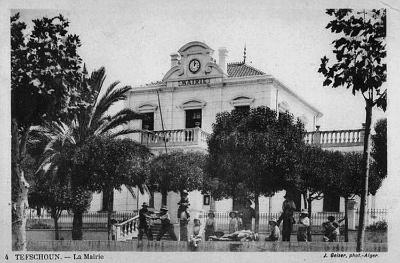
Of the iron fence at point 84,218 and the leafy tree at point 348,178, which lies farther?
the iron fence at point 84,218

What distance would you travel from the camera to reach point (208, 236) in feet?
45.3

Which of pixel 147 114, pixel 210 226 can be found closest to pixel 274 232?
pixel 210 226

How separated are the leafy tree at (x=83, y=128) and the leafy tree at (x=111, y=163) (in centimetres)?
10

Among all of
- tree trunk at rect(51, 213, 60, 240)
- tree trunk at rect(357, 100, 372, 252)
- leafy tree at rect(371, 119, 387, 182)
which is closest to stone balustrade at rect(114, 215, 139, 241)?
tree trunk at rect(51, 213, 60, 240)

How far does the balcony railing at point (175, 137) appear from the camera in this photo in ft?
47.6

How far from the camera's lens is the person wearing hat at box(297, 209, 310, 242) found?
13562 millimetres

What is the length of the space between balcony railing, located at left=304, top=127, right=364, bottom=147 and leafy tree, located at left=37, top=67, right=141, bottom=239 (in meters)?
3.14

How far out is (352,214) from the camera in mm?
13852

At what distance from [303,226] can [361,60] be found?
280 cm

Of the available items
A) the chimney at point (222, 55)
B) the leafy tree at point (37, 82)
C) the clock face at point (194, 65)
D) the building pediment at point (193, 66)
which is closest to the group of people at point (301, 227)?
the chimney at point (222, 55)

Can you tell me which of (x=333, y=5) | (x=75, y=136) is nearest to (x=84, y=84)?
(x=75, y=136)

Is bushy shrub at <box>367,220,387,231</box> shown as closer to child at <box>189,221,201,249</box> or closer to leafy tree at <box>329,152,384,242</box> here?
leafy tree at <box>329,152,384,242</box>

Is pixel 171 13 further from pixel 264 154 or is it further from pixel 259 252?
pixel 259 252

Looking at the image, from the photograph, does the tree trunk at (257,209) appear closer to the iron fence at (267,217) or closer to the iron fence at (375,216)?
the iron fence at (267,217)
